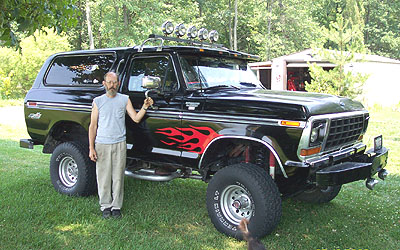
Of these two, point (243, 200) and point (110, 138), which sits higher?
point (110, 138)

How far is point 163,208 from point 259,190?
1.77 m

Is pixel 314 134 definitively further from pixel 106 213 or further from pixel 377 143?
pixel 106 213

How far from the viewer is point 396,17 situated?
44.1 meters

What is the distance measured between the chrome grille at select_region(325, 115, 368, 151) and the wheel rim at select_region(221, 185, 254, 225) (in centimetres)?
110

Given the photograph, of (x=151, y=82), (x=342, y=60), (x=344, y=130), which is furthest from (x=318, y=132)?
(x=342, y=60)

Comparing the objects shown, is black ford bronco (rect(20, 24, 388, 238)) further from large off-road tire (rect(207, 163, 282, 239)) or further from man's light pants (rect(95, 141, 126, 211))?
man's light pants (rect(95, 141, 126, 211))

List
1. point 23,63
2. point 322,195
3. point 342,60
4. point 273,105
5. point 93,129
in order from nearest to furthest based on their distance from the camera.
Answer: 1. point 273,105
2. point 93,129
3. point 322,195
4. point 342,60
5. point 23,63

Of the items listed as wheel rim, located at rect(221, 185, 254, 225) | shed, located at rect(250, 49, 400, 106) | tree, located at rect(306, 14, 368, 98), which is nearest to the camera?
wheel rim, located at rect(221, 185, 254, 225)

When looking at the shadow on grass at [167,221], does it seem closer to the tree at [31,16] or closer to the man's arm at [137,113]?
the man's arm at [137,113]

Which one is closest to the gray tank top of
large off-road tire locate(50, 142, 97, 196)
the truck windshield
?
large off-road tire locate(50, 142, 97, 196)

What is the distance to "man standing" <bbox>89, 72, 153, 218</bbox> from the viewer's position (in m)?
4.94

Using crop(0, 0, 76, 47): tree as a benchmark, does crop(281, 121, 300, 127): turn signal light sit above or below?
below

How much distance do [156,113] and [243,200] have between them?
160cm

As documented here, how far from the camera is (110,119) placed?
16.2 feet
